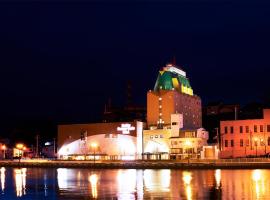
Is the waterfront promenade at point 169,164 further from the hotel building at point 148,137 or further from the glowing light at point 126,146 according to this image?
the glowing light at point 126,146

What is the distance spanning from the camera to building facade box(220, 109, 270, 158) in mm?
80938

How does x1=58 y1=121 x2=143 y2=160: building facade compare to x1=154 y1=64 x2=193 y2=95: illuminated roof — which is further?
x1=154 y1=64 x2=193 y2=95: illuminated roof

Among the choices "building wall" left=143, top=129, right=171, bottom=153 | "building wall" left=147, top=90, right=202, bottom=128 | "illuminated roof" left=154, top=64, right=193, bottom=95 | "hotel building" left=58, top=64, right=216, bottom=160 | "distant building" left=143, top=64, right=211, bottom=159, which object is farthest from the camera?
"illuminated roof" left=154, top=64, right=193, bottom=95

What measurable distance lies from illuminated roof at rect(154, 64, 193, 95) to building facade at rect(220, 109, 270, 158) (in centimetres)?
1814

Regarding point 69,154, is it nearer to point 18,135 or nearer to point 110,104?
point 18,135

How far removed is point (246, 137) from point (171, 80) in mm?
22934

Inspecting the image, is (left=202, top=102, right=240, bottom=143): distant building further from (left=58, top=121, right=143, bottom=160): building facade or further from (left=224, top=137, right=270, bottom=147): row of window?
(left=224, top=137, right=270, bottom=147): row of window

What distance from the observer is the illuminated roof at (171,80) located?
328 feet

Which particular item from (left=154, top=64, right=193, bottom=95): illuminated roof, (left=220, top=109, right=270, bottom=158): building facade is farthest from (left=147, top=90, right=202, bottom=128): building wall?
(left=220, top=109, right=270, bottom=158): building facade

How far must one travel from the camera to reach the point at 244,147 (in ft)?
272

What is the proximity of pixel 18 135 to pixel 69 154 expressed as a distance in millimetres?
39725

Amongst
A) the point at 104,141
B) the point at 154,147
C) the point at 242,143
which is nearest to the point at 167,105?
the point at 154,147

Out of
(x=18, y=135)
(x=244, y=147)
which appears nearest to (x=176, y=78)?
(x=244, y=147)

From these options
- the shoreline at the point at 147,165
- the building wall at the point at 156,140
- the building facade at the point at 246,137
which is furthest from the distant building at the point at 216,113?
the shoreline at the point at 147,165
